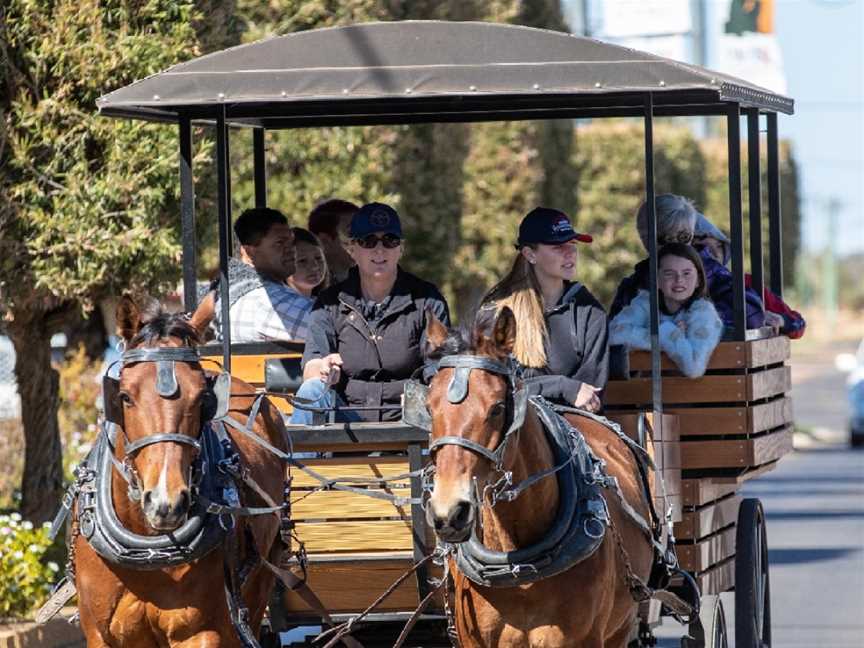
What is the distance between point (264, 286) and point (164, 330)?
2468 millimetres

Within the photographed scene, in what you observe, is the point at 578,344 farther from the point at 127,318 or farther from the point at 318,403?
the point at 127,318

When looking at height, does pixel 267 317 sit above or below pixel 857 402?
above

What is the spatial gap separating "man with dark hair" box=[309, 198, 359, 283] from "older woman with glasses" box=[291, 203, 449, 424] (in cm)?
227

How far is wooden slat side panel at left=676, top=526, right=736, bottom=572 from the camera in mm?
8250

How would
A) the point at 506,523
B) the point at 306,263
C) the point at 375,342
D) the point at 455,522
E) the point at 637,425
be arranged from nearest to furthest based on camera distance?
1. the point at 455,522
2. the point at 506,523
3. the point at 375,342
4. the point at 637,425
5. the point at 306,263

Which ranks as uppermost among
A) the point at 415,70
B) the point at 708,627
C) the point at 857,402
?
the point at 415,70

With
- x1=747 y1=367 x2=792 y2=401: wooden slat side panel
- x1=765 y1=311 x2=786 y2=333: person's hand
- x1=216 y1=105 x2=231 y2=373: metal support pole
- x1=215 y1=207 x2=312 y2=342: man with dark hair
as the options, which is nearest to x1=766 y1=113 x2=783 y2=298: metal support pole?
x1=765 y1=311 x2=786 y2=333: person's hand

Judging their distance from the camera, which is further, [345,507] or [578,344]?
[578,344]

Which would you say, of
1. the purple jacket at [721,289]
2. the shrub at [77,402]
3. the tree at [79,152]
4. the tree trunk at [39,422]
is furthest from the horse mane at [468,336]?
the shrub at [77,402]

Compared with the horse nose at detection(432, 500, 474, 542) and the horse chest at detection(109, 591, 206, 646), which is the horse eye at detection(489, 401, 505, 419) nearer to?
the horse nose at detection(432, 500, 474, 542)

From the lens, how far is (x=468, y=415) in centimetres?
576

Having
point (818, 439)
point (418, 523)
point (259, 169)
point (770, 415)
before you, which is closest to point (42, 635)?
point (259, 169)

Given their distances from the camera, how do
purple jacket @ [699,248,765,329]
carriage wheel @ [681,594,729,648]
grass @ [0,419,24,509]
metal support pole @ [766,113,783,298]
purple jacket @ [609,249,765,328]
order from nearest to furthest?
carriage wheel @ [681,594,729,648], purple jacket @ [609,249,765,328], purple jacket @ [699,248,765,329], metal support pole @ [766,113,783,298], grass @ [0,419,24,509]

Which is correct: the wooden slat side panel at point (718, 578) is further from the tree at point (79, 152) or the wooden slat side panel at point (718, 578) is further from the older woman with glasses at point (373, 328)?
the tree at point (79, 152)
